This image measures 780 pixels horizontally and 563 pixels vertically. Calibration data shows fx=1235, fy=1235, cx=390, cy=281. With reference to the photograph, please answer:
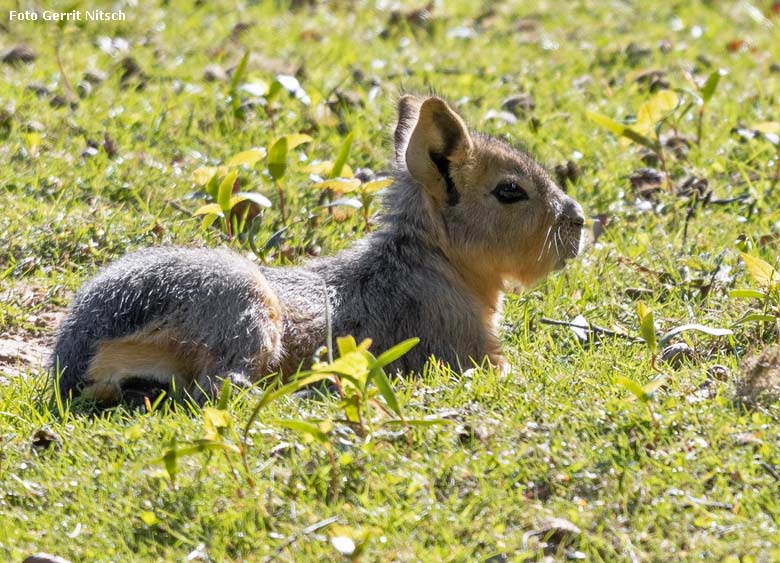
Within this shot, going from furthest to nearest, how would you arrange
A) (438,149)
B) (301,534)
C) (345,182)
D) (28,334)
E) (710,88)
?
(710,88) < (345,182) < (28,334) < (438,149) < (301,534)

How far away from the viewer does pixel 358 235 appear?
5387mm

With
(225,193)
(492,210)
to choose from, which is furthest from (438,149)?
(225,193)

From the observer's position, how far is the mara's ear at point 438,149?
449 cm

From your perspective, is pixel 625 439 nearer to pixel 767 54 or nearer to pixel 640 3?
pixel 767 54

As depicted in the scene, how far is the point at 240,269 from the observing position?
13.7ft

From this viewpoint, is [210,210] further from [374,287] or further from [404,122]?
[404,122]

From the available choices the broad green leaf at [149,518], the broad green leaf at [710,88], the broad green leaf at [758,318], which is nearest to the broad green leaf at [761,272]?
the broad green leaf at [758,318]

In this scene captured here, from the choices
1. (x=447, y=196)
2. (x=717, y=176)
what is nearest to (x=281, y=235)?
(x=447, y=196)

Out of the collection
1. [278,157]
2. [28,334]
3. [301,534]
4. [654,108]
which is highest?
[654,108]

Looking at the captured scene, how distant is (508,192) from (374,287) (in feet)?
2.12

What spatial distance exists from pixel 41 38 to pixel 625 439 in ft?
18.5

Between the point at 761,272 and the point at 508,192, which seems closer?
the point at 761,272

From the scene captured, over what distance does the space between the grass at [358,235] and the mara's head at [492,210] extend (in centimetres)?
25

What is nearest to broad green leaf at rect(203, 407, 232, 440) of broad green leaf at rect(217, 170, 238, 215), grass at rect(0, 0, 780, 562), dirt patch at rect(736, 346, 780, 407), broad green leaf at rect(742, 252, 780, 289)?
grass at rect(0, 0, 780, 562)
